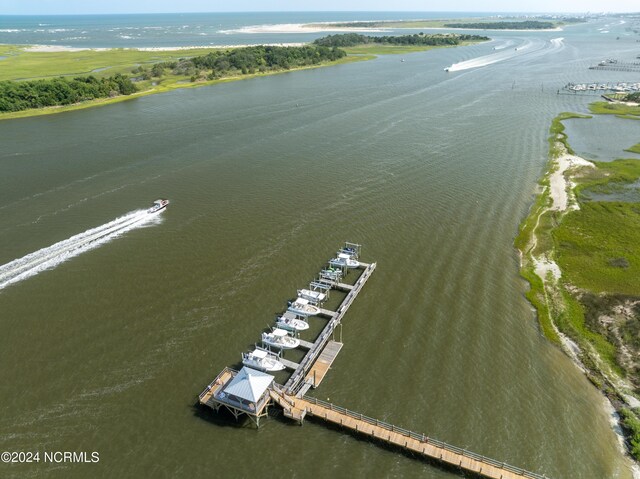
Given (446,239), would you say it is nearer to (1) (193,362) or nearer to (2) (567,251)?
(2) (567,251)

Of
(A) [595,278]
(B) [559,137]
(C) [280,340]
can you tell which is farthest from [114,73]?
(A) [595,278]

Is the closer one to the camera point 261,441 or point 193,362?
point 261,441

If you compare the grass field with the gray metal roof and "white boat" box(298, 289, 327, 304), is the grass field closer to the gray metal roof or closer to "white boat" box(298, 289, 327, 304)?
"white boat" box(298, 289, 327, 304)

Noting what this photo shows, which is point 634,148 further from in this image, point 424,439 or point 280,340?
point 280,340

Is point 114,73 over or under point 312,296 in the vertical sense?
under

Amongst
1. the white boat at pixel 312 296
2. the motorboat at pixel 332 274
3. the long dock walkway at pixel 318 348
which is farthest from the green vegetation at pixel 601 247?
the white boat at pixel 312 296

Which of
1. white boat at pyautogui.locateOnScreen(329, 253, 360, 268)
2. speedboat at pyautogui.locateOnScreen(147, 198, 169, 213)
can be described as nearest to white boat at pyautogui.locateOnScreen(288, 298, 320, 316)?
white boat at pyautogui.locateOnScreen(329, 253, 360, 268)

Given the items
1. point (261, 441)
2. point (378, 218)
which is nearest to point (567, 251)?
point (378, 218)
